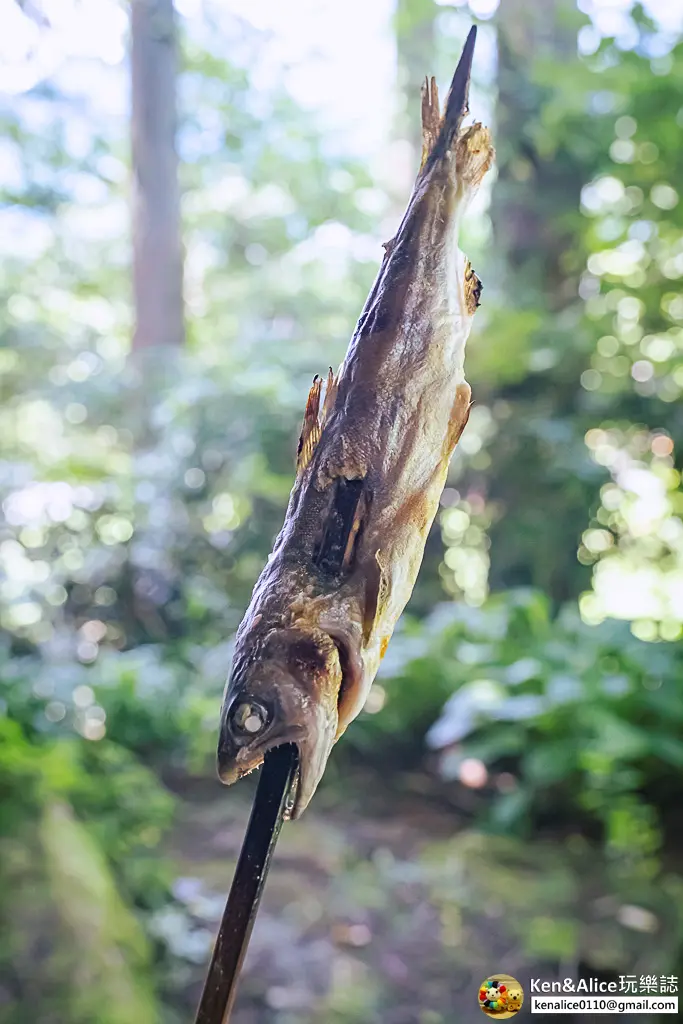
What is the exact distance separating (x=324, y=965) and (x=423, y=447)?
1359 millimetres

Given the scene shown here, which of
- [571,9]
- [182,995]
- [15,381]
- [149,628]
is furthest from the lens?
[15,381]

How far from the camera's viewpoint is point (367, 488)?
0.44 m

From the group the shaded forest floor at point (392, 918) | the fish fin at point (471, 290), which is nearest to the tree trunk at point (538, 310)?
the shaded forest floor at point (392, 918)

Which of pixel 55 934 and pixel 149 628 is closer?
pixel 55 934

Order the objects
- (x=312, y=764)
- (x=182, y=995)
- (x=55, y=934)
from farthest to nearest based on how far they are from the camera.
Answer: (x=182, y=995), (x=55, y=934), (x=312, y=764)

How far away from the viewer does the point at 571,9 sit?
232 centimetres

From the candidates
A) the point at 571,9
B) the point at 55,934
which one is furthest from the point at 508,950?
the point at 571,9

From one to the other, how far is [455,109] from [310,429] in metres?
0.21

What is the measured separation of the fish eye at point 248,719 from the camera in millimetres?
398

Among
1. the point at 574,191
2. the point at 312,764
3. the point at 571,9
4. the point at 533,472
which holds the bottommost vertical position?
the point at 312,764

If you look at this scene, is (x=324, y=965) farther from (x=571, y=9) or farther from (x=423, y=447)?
(x=571, y=9)

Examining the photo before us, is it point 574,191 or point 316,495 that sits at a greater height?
point 574,191

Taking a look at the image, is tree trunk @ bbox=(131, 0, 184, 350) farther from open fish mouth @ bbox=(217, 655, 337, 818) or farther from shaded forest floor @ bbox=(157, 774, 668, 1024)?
open fish mouth @ bbox=(217, 655, 337, 818)

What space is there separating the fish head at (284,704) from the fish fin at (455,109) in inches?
11.7
